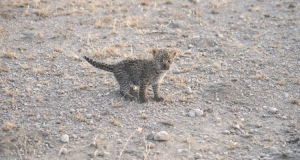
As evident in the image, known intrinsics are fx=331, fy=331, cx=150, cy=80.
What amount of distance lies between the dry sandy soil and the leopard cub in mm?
337

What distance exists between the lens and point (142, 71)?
24.7ft

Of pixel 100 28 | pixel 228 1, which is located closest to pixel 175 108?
pixel 100 28

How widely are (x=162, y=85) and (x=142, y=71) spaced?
1.24 metres

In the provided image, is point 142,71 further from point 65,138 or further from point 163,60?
point 65,138

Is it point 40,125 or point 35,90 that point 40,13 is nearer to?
point 35,90

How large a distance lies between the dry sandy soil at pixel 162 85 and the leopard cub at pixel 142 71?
1.11 ft

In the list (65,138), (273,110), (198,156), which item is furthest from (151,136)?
(273,110)

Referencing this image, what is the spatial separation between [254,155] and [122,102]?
313 cm

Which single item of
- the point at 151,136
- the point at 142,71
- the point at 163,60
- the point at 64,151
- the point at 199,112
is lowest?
the point at 64,151

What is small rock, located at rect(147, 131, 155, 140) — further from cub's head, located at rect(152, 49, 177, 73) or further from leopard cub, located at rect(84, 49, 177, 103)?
cub's head, located at rect(152, 49, 177, 73)

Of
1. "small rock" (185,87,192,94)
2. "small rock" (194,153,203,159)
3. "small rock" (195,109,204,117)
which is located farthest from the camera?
"small rock" (185,87,192,94)

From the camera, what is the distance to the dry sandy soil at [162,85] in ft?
20.5

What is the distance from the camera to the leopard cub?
24.4 feet

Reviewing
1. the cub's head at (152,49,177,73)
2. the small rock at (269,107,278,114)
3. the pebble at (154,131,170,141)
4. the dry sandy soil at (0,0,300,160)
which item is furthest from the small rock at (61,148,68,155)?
the small rock at (269,107,278,114)
